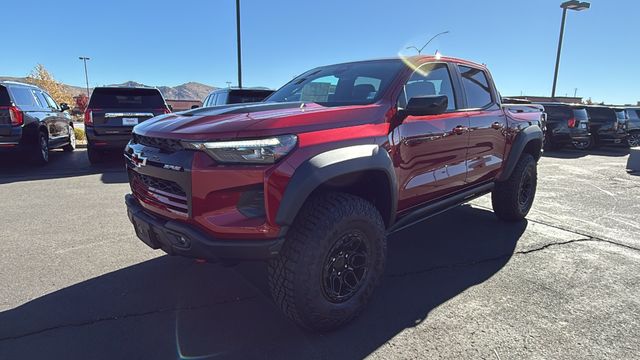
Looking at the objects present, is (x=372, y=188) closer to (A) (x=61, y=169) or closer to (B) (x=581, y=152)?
(A) (x=61, y=169)

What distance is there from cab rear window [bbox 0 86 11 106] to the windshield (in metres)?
6.51

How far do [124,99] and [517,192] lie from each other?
7.81m

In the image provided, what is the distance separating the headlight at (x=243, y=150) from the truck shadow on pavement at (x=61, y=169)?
5872 millimetres

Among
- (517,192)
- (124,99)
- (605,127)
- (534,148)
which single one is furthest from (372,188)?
(605,127)

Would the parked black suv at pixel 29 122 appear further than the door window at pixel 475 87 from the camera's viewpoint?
Yes

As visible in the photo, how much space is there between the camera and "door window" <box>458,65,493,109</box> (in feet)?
13.5

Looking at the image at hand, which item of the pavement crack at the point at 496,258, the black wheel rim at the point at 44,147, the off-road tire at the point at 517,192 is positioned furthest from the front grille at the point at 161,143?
the black wheel rim at the point at 44,147

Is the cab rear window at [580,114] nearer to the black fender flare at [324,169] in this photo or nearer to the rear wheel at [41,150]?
the black fender flare at [324,169]

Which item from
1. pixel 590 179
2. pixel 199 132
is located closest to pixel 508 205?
pixel 199 132

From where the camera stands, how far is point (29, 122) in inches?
320

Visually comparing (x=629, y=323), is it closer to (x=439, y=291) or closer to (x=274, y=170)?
(x=439, y=291)

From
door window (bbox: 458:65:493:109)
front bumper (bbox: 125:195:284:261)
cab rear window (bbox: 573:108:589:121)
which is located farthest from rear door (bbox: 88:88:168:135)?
cab rear window (bbox: 573:108:589:121)

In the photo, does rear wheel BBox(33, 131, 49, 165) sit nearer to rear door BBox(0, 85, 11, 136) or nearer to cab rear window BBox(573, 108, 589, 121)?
rear door BBox(0, 85, 11, 136)

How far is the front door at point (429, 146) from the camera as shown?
310 centimetres
